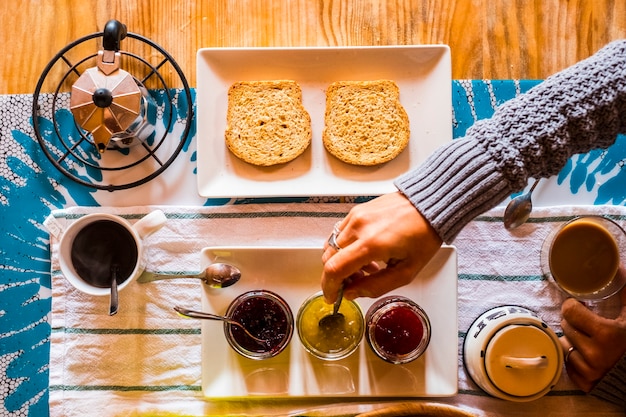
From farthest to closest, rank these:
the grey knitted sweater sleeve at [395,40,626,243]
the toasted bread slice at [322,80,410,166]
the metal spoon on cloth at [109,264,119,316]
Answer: the toasted bread slice at [322,80,410,166], the metal spoon on cloth at [109,264,119,316], the grey knitted sweater sleeve at [395,40,626,243]

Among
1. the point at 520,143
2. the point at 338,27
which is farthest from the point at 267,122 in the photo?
the point at 520,143

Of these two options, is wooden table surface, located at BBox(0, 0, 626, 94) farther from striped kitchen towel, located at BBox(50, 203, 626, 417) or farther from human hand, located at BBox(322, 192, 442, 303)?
human hand, located at BBox(322, 192, 442, 303)

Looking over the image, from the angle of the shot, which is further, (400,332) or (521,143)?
(400,332)

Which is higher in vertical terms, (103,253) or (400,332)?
(103,253)

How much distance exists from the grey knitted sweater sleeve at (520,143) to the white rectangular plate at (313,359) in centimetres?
24

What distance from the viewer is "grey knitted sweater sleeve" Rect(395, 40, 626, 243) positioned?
2.69 feet

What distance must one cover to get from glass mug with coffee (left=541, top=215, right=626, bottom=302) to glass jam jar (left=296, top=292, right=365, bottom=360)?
1.27 ft

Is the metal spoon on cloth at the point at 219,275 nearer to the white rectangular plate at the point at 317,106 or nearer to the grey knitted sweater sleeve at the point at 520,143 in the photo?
the white rectangular plate at the point at 317,106

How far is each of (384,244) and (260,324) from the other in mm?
334

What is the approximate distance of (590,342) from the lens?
1.06 meters

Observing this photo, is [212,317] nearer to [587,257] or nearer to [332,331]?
[332,331]

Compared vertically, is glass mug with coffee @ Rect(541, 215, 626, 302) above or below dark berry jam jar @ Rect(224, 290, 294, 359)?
above

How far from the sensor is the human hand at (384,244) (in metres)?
0.82

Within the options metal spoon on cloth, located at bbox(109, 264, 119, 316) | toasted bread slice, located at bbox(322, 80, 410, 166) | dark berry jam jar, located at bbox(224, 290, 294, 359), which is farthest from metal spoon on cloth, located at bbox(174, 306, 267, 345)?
toasted bread slice, located at bbox(322, 80, 410, 166)
